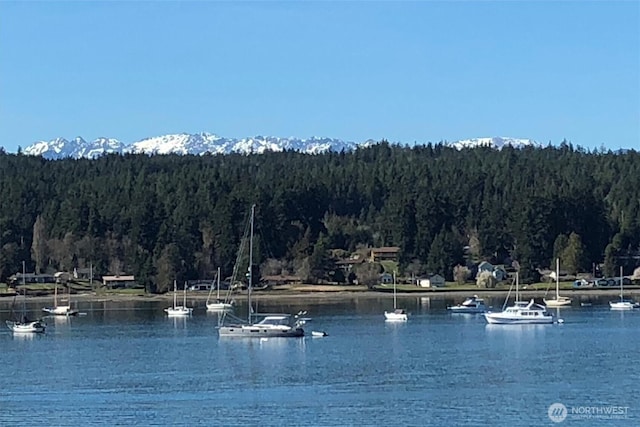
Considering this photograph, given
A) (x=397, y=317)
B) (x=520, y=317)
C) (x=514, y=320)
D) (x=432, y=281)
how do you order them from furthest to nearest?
(x=432, y=281) → (x=397, y=317) → (x=520, y=317) → (x=514, y=320)

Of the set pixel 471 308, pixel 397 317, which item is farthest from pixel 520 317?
pixel 471 308

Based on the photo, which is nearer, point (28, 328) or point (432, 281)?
point (28, 328)

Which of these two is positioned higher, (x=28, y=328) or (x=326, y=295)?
(x=326, y=295)

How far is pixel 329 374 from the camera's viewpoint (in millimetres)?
47438

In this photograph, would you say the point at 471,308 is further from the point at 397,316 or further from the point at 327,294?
the point at 327,294

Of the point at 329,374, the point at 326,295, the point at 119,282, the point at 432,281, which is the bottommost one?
the point at 329,374

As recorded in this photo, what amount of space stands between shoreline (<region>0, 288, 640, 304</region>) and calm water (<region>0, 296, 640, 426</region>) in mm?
31030

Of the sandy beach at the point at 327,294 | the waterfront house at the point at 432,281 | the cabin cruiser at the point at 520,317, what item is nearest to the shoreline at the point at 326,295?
the sandy beach at the point at 327,294

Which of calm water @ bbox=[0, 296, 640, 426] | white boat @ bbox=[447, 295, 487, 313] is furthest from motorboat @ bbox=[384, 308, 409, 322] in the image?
white boat @ bbox=[447, 295, 487, 313]

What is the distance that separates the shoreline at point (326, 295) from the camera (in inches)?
4247

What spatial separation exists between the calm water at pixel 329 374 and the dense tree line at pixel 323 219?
4096 centimetres

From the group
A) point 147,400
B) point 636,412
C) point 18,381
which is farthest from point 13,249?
point 636,412

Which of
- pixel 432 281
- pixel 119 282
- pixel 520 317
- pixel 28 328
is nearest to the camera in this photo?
pixel 28 328

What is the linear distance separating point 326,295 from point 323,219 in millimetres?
26967
